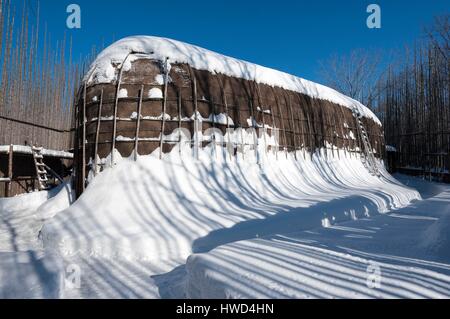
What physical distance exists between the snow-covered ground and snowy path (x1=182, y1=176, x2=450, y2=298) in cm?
1

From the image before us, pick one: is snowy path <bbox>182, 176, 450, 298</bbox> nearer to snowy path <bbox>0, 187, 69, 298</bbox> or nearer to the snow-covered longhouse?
snowy path <bbox>0, 187, 69, 298</bbox>

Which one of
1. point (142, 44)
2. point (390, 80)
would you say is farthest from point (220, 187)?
point (390, 80)

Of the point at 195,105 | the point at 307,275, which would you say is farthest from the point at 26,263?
the point at 195,105

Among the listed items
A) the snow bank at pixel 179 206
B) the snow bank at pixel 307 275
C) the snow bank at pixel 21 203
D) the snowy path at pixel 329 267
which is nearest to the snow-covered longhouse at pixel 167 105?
the snow bank at pixel 179 206

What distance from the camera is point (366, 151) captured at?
10.8m

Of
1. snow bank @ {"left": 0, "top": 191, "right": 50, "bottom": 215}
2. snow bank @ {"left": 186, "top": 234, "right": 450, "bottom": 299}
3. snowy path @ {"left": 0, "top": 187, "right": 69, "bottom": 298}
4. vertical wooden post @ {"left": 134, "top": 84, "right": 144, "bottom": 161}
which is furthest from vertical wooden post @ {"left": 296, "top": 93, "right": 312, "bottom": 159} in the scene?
snow bank @ {"left": 0, "top": 191, "right": 50, "bottom": 215}

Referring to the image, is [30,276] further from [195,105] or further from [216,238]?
[195,105]

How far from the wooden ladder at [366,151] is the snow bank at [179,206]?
13.0ft

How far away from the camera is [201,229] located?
416cm

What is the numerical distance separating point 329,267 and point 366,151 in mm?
9511

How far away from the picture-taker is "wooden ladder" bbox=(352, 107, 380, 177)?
1062 centimetres
